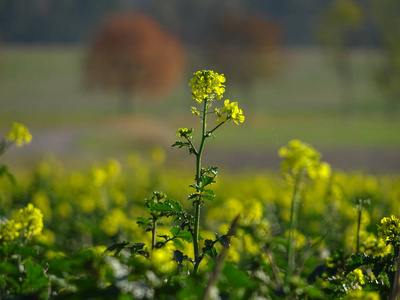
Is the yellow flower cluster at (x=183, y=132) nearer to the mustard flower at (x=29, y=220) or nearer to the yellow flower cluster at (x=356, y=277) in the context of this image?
the mustard flower at (x=29, y=220)

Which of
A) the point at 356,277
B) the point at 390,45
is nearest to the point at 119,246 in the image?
the point at 356,277

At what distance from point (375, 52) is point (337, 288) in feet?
193

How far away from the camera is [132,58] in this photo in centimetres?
4066

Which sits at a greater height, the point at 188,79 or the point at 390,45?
the point at 390,45

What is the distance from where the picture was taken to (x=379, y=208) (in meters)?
5.07

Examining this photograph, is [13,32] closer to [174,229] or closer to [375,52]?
[375,52]

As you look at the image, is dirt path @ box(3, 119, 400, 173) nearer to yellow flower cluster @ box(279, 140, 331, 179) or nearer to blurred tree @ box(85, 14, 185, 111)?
blurred tree @ box(85, 14, 185, 111)

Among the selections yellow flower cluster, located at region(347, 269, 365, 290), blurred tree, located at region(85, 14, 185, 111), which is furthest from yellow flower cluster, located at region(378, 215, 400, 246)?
blurred tree, located at region(85, 14, 185, 111)

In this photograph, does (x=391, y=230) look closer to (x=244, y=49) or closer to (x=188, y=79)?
(x=244, y=49)

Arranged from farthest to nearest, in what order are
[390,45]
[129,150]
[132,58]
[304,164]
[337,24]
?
[337,24] < [132,58] < [390,45] < [129,150] < [304,164]

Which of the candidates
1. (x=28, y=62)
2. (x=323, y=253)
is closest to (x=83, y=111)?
(x=28, y=62)

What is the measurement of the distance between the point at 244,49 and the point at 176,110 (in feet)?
22.0

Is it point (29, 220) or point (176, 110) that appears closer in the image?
point (29, 220)

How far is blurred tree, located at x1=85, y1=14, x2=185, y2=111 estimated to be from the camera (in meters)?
39.8
